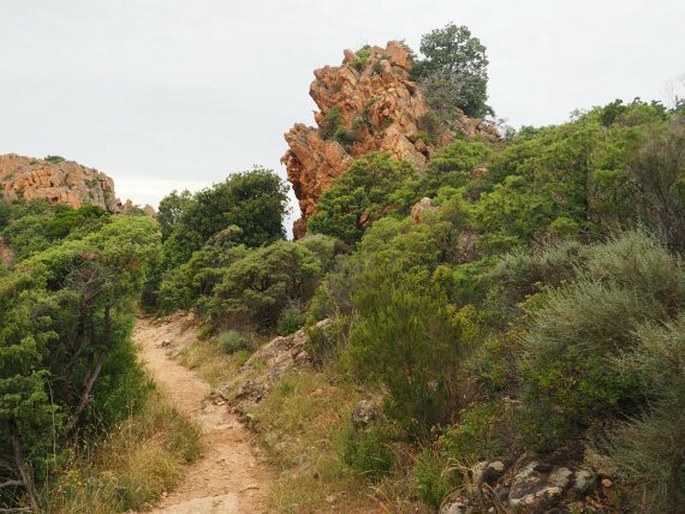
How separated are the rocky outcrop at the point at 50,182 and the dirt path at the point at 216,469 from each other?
4197 centimetres

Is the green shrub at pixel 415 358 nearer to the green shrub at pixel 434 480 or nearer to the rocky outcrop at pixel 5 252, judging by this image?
the green shrub at pixel 434 480

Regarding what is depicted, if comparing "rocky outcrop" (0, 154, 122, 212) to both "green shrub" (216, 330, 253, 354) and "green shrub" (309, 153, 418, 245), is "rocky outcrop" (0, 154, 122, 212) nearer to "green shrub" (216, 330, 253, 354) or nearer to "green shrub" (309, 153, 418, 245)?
"green shrub" (309, 153, 418, 245)

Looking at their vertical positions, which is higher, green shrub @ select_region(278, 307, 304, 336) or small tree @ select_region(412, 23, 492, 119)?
small tree @ select_region(412, 23, 492, 119)

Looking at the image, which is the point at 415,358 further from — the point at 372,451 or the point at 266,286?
the point at 266,286

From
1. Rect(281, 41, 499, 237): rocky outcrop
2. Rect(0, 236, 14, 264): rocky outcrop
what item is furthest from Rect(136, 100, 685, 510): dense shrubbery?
Rect(0, 236, 14, 264): rocky outcrop

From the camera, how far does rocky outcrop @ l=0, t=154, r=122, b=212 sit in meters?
48.5

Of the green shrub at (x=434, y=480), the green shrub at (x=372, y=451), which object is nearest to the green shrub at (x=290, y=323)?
the green shrub at (x=372, y=451)

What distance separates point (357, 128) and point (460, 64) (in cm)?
1181

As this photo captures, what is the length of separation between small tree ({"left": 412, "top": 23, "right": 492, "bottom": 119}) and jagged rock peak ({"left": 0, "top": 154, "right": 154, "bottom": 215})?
108ft

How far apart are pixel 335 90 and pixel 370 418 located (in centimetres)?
2990

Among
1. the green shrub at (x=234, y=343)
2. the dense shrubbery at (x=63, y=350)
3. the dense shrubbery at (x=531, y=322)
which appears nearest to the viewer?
the dense shrubbery at (x=531, y=322)

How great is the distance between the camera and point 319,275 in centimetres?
1769

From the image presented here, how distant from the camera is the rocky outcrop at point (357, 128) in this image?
29.1 m

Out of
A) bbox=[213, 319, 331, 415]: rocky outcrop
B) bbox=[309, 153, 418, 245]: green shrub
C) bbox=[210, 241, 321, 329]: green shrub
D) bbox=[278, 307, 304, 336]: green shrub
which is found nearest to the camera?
bbox=[213, 319, 331, 415]: rocky outcrop
